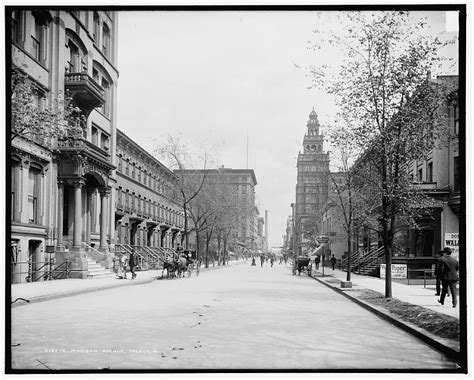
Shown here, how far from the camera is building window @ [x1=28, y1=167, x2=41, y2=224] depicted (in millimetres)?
26339

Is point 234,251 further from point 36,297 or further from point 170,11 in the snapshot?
point 170,11

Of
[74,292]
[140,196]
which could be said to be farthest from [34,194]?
[140,196]

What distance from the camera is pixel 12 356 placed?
803 cm

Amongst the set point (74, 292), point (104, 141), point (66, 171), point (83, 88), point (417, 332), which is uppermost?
point (83, 88)

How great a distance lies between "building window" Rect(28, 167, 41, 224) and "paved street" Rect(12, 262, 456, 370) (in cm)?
1010

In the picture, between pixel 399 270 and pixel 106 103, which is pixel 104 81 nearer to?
pixel 106 103

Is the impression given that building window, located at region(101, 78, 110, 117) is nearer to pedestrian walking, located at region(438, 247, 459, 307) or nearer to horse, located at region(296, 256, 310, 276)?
horse, located at region(296, 256, 310, 276)

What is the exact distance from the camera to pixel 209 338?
10.5 metres

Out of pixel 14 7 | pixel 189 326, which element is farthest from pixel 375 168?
pixel 14 7

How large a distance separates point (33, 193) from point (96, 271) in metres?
6.60

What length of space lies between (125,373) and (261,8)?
5.29 meters

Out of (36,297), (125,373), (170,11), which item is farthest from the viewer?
(36,297)

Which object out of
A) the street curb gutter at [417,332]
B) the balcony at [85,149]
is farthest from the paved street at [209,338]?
the balcony at [85,149]

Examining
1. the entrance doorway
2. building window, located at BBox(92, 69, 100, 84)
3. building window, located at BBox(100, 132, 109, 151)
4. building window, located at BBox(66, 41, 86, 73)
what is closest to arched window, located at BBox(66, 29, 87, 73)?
building window, located at BBox(66, 41, 86, 73)
